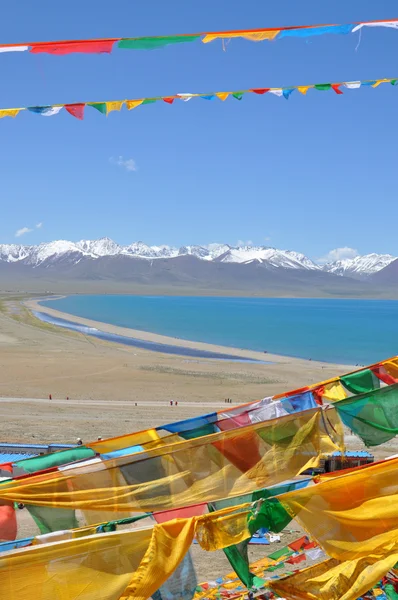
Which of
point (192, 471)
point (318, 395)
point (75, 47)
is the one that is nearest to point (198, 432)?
point (192, 471)

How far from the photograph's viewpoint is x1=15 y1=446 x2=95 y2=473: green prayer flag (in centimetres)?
804

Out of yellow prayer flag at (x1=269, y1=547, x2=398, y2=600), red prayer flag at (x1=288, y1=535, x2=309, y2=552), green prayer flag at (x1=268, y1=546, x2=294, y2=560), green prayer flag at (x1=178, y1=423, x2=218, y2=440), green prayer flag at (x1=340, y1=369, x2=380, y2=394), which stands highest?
green prayer flag at (x1=340, y1=369, x2=380, y2=394)

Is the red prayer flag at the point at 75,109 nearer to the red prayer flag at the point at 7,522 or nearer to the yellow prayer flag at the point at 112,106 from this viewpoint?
the yellow prayer flag at the point at 112,106

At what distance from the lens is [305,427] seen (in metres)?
8.13

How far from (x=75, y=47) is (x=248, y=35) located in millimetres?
2083

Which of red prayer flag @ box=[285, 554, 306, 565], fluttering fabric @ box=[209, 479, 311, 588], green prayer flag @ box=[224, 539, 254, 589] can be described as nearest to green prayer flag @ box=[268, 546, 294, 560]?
red prayer flag @ box=[285, 554, 306, 565]

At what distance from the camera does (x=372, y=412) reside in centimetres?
848

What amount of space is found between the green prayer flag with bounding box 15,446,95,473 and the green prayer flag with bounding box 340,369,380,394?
176 inches

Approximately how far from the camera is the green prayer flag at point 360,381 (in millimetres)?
9898

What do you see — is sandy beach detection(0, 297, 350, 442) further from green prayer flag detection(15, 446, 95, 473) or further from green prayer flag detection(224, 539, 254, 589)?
green prayer flag detection(224, 539, 254, 589)

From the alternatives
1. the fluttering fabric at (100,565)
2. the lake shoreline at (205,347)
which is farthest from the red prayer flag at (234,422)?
the lake shoreline at (205,347)

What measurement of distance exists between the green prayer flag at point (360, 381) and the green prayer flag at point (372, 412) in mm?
1366

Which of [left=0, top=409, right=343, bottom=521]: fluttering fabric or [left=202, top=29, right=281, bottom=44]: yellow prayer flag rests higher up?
[left=202, top=29, right=281, bottom=44]: yellow prayer flag

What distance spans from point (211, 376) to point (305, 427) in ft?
122
